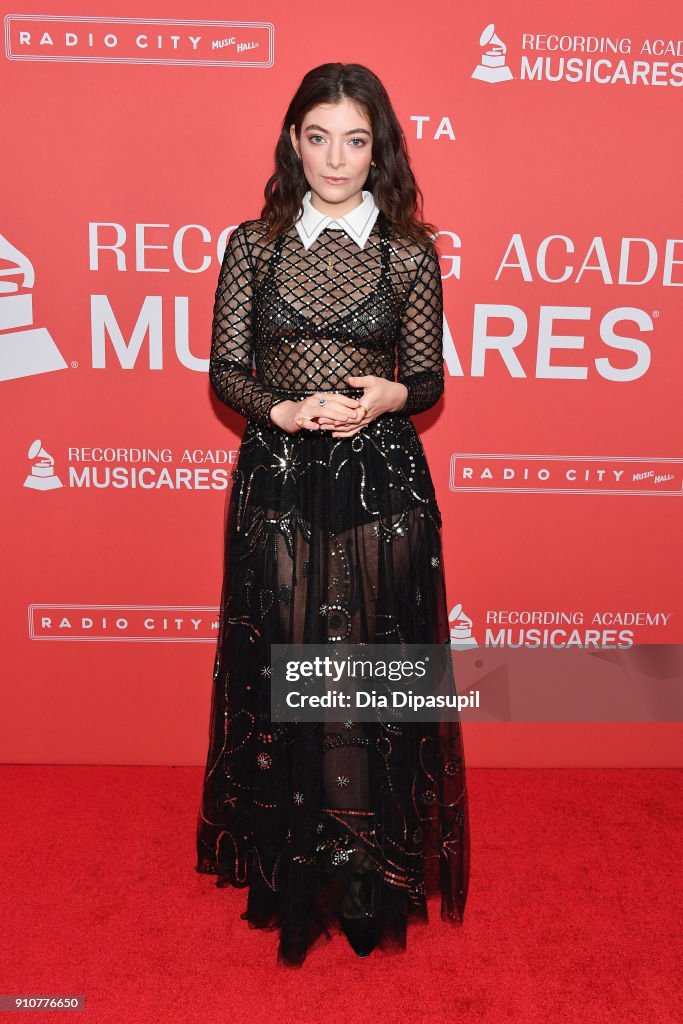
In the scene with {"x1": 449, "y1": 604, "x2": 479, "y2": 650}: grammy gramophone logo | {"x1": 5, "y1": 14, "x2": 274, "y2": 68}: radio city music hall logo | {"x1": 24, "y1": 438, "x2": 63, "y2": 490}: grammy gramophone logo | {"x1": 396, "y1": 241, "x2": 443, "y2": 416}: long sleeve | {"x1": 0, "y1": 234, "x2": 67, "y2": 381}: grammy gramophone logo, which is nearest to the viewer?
{"x1": 396, "y1": 241, "x2": 443, "y2": 416}: long sleeve

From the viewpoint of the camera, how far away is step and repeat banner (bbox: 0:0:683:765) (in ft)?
8.21

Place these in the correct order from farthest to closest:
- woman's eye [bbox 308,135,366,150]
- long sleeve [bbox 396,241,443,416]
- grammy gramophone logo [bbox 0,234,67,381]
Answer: grammy gramophone logo [bbox 0,234,67,381]
long sleeve [bbox 396,241,443,416]
woman's eye [bbox 308,135,366,150]

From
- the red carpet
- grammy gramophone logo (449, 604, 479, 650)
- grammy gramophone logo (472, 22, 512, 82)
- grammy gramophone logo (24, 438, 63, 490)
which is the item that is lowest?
the red carpet

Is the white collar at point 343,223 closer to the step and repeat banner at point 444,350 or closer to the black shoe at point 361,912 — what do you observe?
the step and repeat banner at point 444,350

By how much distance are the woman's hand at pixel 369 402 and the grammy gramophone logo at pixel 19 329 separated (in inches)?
41.0

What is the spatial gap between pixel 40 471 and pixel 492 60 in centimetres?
162

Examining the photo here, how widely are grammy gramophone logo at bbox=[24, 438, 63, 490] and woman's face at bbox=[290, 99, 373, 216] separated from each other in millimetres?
1149

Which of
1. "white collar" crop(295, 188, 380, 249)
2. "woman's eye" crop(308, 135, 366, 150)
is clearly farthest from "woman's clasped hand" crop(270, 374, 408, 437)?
"woman's eye" crop(308, 135, 366, 150)

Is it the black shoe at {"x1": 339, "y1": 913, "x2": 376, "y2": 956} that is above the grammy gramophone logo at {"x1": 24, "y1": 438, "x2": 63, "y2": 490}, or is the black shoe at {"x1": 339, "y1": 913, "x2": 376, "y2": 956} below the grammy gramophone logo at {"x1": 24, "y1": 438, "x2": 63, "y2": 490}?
below

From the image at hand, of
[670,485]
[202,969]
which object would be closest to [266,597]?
[202,969]

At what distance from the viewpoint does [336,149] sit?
6.50 feet

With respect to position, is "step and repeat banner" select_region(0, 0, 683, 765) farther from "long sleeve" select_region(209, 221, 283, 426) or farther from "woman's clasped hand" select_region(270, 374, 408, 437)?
"woman's clasped hand" select_region(270, 374, 408, 437)

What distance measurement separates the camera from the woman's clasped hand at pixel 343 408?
1.90m

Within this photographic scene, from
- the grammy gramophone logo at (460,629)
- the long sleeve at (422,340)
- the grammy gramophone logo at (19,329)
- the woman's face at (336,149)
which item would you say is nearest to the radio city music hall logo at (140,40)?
the grammy gramophone logo at (19,329)
